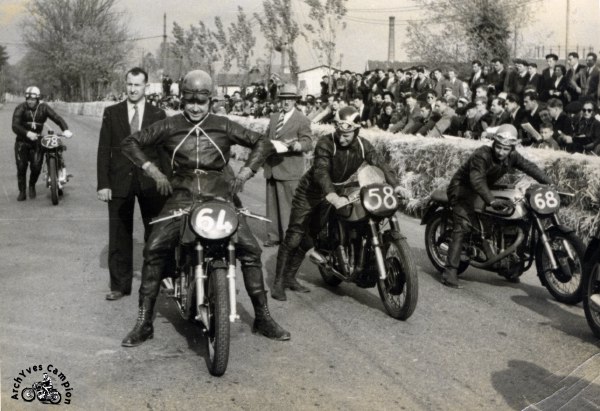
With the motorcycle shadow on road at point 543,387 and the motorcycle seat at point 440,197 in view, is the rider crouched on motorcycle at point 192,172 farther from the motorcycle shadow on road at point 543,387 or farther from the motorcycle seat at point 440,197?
the motorcycle seat at point 440,197

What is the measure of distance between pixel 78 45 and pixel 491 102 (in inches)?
2493

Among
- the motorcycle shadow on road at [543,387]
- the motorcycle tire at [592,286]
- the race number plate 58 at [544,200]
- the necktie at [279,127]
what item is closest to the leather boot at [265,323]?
the motorcycle shadow on road at [543,387]

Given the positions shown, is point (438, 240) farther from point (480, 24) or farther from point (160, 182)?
point (480, 24)

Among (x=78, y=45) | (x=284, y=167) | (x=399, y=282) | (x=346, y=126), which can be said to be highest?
(x=78, y=45)

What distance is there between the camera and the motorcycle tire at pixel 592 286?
19.8ft

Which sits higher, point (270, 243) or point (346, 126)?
point (346, 126)

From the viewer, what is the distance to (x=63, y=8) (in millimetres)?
55125

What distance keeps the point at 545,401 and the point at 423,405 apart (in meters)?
0.74

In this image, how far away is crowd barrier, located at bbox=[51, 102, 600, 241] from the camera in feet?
30.2

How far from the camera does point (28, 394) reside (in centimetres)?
476

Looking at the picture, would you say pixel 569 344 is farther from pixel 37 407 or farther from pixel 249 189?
pixel 249 189

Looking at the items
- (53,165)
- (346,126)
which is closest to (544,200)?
(346,126)

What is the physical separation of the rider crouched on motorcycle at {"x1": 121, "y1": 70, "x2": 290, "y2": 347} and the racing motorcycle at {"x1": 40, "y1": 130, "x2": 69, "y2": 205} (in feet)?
24.4

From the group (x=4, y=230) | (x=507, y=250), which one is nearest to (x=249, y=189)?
(x=4, y=230)
